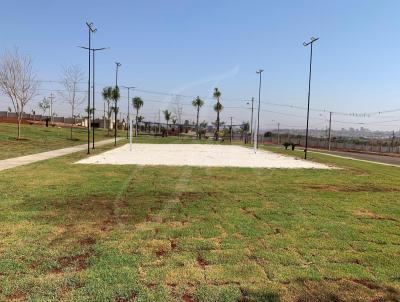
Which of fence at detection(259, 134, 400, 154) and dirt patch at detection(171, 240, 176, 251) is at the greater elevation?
dirt patch at detection(171, 240, 176, 251)

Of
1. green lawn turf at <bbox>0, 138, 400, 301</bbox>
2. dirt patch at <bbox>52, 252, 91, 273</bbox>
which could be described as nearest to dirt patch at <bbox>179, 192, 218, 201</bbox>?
green lawn turf at <bbox>0, 138, 400, 301</bbox>

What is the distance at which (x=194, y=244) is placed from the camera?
5.87m

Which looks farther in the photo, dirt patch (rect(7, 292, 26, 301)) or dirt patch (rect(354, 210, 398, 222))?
dirt patch (rect(354, 210, 398, 222))

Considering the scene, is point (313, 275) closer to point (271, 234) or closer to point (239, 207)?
point (271, 234)

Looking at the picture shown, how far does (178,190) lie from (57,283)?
21.7 ft

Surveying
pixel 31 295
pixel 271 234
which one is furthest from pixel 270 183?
pixel 31 295

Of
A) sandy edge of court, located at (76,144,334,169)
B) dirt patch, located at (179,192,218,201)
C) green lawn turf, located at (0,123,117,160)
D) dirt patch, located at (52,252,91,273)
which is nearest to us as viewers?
dirt patch, located at (52,252,91,273)

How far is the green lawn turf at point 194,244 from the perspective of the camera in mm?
4340

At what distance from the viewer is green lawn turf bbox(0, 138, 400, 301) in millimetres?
4340

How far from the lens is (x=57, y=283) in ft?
14.3

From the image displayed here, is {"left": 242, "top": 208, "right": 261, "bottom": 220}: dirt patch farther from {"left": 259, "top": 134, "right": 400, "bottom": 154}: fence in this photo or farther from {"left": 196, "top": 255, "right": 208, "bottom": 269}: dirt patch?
{"left": 259, "top": 134, "right": 400, "bottom": 154}: fence

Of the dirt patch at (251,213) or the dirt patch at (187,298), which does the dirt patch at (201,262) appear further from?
the dirt patch at (251,213)

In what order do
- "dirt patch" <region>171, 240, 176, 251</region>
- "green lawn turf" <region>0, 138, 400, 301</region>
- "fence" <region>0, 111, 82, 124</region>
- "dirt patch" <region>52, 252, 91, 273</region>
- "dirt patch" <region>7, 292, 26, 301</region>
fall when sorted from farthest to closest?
"fence" <region>0, 111, 82, 124</region> < "dirt patch" <region>171, 240, 176, 251</region> < "dirt patch" <region>52, 252, 91, 273</region> < "green lawn turf" <region>0, 138, 400, 301</region> < "dirt patch" <region>7, 292, 26, 301</region>

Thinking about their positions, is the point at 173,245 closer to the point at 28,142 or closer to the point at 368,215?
the point at 368,215
